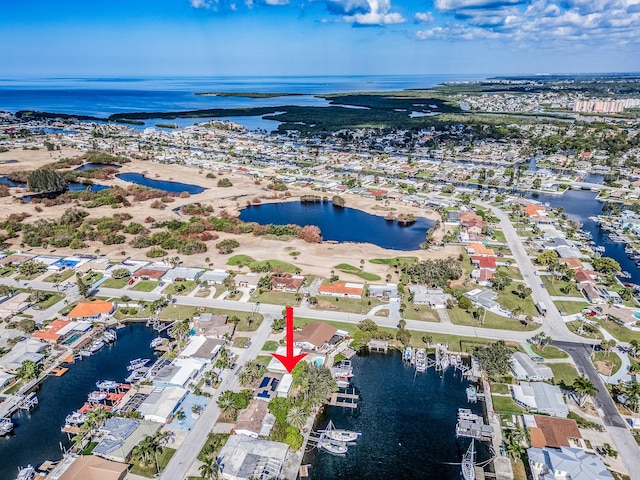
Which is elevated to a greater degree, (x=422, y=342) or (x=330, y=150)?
(x=330, y=150)

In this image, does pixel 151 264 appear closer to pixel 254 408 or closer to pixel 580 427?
pixel 254 408

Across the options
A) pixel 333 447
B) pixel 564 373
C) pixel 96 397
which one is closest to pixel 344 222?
pixel 564 373

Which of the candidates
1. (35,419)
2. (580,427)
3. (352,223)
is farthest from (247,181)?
(580,427)

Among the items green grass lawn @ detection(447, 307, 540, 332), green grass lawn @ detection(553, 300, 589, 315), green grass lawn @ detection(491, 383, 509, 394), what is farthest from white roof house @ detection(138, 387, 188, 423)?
green grass lawn @ detection(553, 300, 589, 315)

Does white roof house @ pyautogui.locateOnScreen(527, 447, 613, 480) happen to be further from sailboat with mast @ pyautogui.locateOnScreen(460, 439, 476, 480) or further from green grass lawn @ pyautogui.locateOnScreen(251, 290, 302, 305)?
green grass lawn @ pyautogui.locateOnScreen(251, 290, 302, 305)

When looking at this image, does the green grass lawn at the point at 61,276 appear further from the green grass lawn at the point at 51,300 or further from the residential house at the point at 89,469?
the residential house at the point at 89,469

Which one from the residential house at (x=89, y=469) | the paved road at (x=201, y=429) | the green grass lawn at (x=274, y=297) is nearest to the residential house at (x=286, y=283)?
the green grass lawn at (x=274, y=297)
